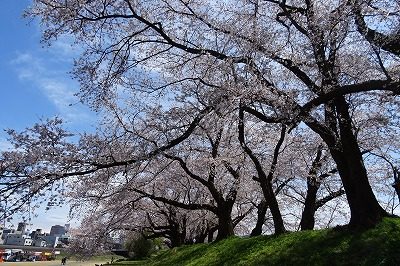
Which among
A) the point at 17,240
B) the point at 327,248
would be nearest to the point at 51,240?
the point at 17,240

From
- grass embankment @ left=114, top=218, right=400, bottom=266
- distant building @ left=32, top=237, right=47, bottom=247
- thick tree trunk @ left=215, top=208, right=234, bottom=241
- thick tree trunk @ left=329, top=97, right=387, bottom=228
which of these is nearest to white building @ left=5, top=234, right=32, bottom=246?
distant building @ left=32, top=237, right=47, bottom=247

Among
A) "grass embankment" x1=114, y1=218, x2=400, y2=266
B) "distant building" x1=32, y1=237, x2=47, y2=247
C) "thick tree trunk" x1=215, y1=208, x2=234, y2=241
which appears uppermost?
"distant building" x1=32, y1=237, x2=47, y2=247

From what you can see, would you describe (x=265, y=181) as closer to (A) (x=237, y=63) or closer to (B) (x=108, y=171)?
(A) (x=237, y=63)

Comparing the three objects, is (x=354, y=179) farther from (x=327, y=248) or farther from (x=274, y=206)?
(x=274, y=206)

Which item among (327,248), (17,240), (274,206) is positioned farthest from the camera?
(17,240)

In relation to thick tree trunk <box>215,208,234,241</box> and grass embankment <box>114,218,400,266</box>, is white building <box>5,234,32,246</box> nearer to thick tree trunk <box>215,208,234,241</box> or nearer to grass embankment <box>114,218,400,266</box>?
thick tree trunk <box>215,208,234,241</box>

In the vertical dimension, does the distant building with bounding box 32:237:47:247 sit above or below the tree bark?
above

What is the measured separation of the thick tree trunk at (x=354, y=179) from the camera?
10656mm

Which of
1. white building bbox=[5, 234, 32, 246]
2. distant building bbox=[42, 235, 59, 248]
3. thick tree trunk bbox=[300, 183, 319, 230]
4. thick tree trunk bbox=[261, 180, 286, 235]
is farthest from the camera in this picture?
distant building bbox=[42, 235, 59, 248]

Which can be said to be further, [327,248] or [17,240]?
[17,240]

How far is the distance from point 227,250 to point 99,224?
1754 cm

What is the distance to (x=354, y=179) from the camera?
35.6 feet

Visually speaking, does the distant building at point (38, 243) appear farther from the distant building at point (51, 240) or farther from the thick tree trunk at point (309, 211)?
the thick tree trunk at point (309, 211)

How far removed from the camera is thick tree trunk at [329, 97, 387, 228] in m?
10.7
